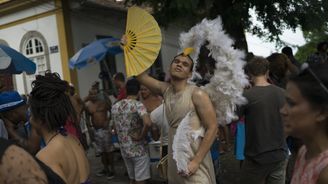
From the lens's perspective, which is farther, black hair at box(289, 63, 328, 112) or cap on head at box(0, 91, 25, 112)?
cap on head at box(0, 91, 25, 112)

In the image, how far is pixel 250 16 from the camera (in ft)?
32.3

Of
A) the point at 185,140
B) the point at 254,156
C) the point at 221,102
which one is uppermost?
the point at 221,102

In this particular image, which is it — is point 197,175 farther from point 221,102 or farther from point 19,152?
point 19,152

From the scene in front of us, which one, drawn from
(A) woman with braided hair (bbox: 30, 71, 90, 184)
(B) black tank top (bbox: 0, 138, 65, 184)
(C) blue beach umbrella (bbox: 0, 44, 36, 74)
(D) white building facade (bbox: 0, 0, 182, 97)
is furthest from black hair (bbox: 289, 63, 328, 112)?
→ (D) white building facade (bbox: 0, 0, 182, 97)

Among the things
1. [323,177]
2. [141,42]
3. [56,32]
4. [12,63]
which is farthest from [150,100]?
[56,32]

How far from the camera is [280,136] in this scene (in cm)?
443

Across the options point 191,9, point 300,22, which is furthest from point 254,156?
point 300,22

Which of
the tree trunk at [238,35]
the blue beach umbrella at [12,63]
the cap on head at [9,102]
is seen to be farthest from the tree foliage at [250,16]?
the cap on head at [9,102]

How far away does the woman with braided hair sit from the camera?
8.32ft

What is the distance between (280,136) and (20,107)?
2.73m

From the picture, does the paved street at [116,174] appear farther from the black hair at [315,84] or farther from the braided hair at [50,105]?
the black hair at [315,84]

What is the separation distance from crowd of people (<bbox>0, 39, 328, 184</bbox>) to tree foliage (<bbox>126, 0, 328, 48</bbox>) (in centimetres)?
245

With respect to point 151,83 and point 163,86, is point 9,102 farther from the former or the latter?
point 163,86

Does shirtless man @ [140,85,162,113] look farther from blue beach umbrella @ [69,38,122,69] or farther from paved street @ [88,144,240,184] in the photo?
blue beach umbrella @ [69,38,122,69]
